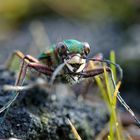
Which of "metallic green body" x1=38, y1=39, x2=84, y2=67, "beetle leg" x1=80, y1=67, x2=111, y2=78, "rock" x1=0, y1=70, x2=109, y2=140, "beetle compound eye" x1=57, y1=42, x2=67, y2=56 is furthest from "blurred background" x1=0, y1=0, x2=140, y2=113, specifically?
"beetle compound eye" x1=57, y1=42, x2=67, y2=56

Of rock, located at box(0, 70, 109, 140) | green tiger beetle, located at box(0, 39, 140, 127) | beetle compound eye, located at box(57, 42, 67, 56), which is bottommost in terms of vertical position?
rock, located at box(0, 70, 109, 140)

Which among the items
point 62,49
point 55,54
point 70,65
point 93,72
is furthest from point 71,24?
point 70,65

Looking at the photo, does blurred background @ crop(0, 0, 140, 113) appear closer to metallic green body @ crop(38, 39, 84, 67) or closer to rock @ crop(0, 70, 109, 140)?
rock @ crop(0, 70, 109, 140)

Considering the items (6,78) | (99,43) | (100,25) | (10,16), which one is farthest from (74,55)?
(10,16)

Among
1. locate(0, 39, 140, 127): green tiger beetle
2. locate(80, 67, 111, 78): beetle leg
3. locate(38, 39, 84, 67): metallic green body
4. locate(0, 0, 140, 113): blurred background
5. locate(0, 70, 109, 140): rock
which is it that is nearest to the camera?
locate(0, 70, 109, 140): rock

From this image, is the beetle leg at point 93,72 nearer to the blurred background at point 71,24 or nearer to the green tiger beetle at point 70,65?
the green tiger beetle at point 70,65

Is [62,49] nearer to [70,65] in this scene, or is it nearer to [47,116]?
[70,65]
